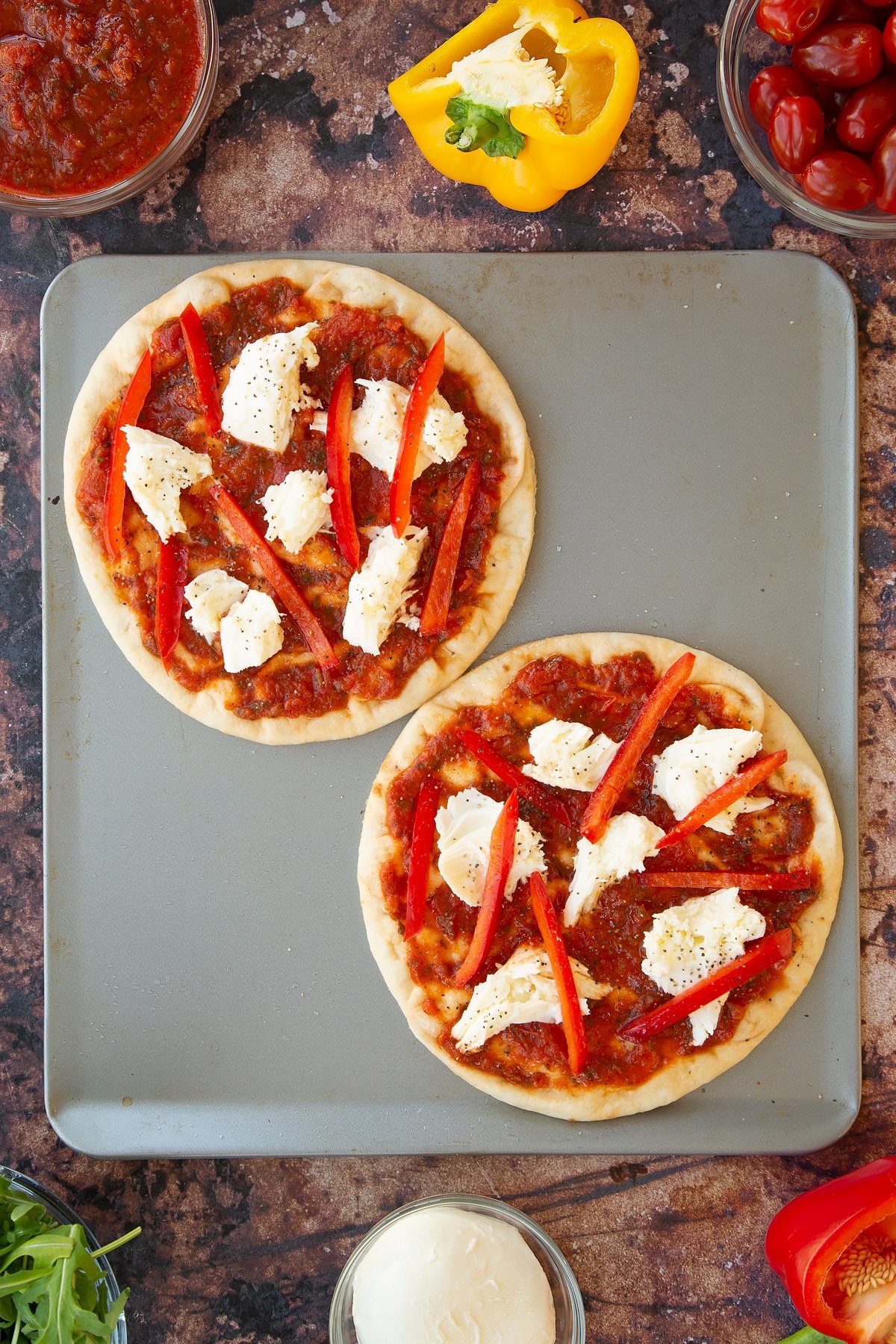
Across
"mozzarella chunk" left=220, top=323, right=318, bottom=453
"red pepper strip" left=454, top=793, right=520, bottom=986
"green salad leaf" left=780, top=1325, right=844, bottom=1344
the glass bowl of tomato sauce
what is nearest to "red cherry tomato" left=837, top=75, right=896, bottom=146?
"mozzarella chunk" left=220, top=323, right=318, bottom=453

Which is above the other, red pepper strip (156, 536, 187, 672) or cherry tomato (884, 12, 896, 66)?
cherry tomato (884, 12, 896, 66)

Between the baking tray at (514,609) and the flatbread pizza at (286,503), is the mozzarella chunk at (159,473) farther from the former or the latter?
the baking tray at (514,609)

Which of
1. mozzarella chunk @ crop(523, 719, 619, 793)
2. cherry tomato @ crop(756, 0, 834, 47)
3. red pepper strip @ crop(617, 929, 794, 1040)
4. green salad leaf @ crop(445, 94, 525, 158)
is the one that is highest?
green salad leaf @ crop(445, 94, 525, 158)

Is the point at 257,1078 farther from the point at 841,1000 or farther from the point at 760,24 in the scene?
the point at 760,24

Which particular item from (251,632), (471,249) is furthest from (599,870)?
(471,249)

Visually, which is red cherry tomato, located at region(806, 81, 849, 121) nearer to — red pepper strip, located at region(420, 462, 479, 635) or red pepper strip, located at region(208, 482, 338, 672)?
red pepper strip, located at region(420, 462, 479, 635)

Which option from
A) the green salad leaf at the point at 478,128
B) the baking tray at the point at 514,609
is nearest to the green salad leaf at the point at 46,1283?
the baking tray at the point at 514,609

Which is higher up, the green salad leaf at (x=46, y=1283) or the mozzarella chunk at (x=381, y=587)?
the mozzarella chunk at (x=381, y=587)
